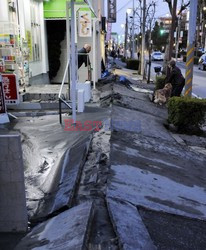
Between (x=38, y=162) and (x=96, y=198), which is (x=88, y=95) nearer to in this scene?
(x=38, y=162)

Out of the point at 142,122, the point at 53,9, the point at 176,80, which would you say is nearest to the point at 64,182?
the point at 142,122

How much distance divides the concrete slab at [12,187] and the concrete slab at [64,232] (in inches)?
7.9

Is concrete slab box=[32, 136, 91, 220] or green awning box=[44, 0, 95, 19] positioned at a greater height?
green awning box=[44, 0, 95, 19]

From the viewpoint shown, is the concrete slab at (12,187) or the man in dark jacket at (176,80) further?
the man in dark jacket at (176,80)

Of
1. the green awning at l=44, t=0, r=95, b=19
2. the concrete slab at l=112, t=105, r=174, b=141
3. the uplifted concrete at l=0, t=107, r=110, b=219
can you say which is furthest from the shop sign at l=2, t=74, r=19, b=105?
the green awning at l=44, t=0, r=95, b=19

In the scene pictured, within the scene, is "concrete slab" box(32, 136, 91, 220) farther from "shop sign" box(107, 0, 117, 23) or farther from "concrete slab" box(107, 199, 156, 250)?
"shop sign" box(107, 0, 117, 23)

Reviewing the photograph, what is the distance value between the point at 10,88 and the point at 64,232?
561cm

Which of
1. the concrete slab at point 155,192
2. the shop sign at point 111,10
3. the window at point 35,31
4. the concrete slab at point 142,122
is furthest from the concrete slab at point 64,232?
the shop sign at point 111,10

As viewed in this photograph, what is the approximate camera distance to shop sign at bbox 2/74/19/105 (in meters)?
7.55

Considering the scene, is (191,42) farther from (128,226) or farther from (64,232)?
(64,232)

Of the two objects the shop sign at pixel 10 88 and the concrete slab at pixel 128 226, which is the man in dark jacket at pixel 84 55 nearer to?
the shop sign at pixel 10 88

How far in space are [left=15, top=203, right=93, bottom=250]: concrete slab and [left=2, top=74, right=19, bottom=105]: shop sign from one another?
16.5 feet

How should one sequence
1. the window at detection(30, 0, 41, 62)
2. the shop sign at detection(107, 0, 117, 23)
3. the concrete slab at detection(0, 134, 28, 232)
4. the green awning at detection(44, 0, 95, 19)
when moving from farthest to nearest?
the shop sign at detection(107, 0, 117, 23) < the green awning at detection(44, 0, 95, 19) < the window at detection(30, 0, 41, 62) < the concrete slab at detection(0, 134, 28, 232)

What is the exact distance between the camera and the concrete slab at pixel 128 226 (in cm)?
252
